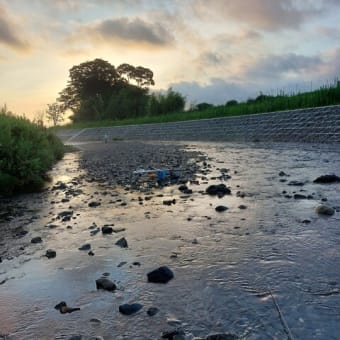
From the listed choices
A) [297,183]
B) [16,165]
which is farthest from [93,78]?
[297,183]

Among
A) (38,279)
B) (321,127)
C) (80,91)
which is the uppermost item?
(80,91)

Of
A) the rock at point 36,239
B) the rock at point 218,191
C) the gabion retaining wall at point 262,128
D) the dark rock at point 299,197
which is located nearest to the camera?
the rock at point 36,239

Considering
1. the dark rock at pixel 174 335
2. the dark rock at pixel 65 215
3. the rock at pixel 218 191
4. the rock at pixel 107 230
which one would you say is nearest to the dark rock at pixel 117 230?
the rock at pixel 107 230

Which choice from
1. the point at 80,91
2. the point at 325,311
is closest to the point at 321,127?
the point at 325,311

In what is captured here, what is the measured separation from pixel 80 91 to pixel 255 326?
237 ft

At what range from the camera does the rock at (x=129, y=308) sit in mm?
2543

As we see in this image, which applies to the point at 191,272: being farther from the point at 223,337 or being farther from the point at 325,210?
the point at 325,210

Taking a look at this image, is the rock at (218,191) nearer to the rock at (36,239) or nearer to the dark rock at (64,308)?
the rock at (36,239)

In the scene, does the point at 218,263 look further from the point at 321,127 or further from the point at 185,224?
the point at 321,127

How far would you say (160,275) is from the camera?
9.90 ft

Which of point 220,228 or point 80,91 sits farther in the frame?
point 80,91

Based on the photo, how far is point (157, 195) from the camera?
21.7 feet

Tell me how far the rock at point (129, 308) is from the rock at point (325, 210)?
2.82 m

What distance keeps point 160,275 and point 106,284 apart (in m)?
0.39
